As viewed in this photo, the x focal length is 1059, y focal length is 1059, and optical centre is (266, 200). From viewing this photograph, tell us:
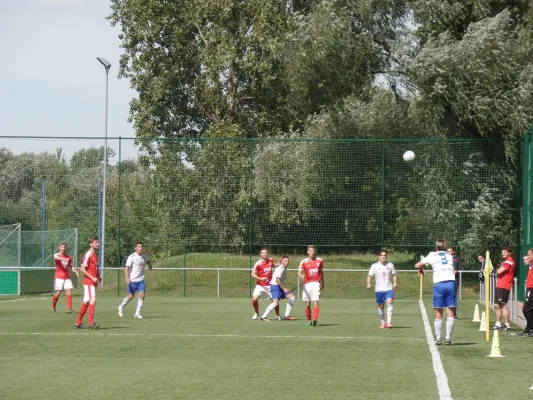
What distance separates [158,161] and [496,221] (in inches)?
499

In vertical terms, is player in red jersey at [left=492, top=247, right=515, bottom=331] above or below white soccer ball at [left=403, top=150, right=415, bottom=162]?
below

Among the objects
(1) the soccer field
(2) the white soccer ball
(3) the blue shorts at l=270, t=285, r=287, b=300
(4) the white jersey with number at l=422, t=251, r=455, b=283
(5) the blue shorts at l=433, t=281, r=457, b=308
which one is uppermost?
(2) the white soccer ball

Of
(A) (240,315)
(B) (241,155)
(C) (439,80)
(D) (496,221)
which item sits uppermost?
(C) (439,80)

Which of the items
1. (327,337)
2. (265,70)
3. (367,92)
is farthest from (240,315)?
(265,70)

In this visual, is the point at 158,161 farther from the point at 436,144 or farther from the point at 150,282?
the point at 436,144

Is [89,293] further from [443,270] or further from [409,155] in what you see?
[409,155]

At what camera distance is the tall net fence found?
37.2m

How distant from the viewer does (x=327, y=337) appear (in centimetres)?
2020

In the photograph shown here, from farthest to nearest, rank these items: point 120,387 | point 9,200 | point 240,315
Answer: point 9,200
point 240,315
point 120,387

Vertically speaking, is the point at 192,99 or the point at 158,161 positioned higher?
the point at 192,99

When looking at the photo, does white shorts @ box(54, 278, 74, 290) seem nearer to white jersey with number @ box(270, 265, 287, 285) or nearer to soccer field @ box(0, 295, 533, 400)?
soccer field @ box(0, 295, 533, 400)

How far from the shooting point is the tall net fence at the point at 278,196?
122ft

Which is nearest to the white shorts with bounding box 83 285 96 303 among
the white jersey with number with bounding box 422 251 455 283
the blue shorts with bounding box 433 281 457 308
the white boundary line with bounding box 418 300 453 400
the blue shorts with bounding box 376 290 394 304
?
the blue shorts with bounding box 376 290 394 304

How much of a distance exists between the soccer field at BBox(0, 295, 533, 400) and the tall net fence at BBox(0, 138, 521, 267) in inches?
449
